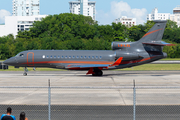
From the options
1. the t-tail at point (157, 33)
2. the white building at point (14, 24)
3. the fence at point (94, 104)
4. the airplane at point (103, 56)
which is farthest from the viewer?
the white building at point (14, 24)

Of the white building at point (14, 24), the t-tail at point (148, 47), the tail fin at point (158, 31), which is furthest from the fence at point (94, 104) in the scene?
the white building at point (14, 24)

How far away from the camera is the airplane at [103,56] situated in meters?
32.3

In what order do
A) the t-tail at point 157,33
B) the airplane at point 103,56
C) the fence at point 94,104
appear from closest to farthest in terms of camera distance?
the fence at point 94,104, the t-tail at point 157,33, the airplane at point 103,56

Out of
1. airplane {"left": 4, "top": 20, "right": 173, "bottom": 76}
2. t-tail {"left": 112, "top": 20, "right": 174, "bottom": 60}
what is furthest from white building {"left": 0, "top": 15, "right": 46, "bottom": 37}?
t-tail {"left": 112, "top": 20, "right": 174, "bottom": 60}

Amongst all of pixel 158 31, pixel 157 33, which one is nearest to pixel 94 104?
pixel 157 33

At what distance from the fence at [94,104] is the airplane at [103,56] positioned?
1221 cm

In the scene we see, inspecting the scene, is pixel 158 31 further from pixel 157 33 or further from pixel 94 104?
→ pixel 94 104

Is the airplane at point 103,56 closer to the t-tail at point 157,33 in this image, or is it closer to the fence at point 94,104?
the t-tail at point 157,33

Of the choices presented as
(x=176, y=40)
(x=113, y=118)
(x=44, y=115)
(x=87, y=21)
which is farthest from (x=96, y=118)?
(x=87, y=21)

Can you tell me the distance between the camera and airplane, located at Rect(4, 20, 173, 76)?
32.3 meters

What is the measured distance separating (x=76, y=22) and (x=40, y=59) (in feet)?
274

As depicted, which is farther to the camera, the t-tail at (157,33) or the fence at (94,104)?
the t-tail at (157,33)

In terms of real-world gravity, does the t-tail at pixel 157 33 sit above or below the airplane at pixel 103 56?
above

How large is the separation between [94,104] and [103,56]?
58.7 feet
